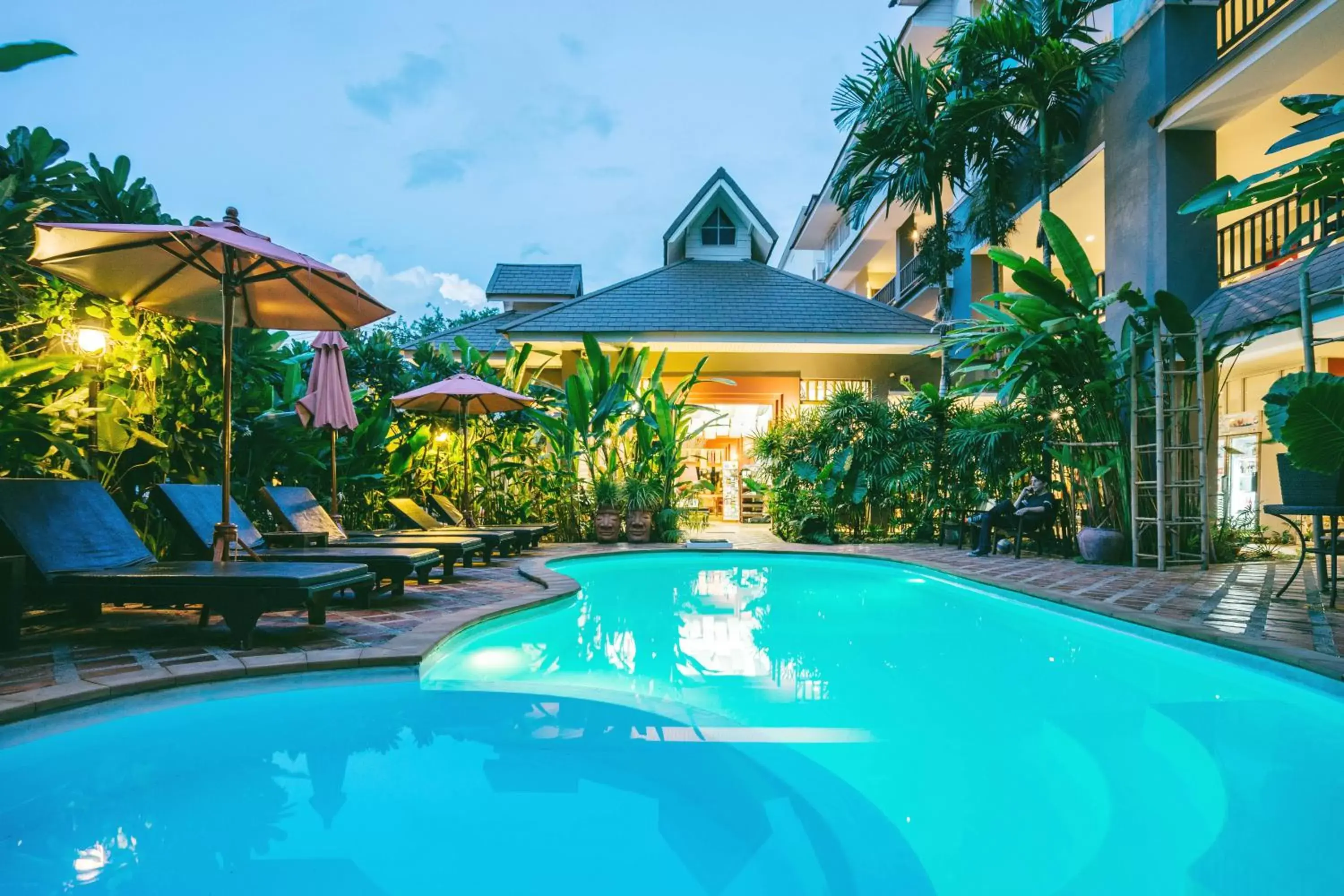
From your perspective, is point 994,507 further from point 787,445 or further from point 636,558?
point 636,558

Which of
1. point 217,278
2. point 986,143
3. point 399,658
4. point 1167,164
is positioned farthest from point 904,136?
point 399,658

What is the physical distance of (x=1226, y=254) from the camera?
12.4 meters

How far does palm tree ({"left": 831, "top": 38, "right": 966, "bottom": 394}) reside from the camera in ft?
41.3

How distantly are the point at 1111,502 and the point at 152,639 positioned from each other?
32.4 ft

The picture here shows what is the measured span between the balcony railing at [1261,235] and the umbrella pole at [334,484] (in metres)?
11.8

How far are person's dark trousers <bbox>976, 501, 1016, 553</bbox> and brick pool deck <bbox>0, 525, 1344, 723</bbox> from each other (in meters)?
1.80

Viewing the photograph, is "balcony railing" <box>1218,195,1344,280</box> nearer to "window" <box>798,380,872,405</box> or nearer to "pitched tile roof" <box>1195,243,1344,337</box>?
"pitched tile roof" <box>1195,243,1344,337</box>

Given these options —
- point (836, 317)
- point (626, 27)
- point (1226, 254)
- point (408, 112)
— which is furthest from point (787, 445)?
point (408, 112)

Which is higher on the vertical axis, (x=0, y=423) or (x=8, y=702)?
(x=0, y=423)

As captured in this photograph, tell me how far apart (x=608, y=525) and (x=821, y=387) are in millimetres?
6920

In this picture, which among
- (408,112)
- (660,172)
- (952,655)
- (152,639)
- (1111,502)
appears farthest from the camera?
(660,172)

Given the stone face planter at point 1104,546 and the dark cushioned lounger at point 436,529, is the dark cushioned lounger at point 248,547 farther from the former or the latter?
the stone face planter at point 1104,546

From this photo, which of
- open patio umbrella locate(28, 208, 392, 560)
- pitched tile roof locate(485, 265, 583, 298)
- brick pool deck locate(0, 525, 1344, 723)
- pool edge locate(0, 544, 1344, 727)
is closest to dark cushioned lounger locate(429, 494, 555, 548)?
brick pool deck locate(0, 525, 1344, 723)

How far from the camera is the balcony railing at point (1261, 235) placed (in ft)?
34.9
